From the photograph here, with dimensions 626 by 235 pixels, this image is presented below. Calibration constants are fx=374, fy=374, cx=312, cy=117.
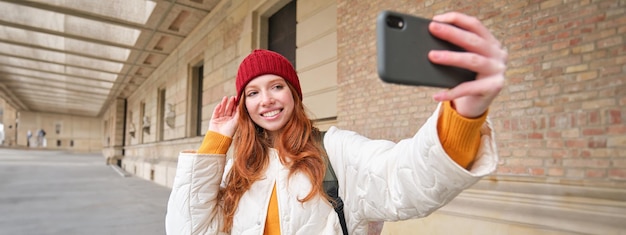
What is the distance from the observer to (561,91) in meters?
3.00

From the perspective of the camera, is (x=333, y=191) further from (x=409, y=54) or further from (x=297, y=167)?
(x=409, y=54)

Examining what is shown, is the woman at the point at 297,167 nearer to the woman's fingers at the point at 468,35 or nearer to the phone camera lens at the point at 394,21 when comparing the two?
the woman's fingers at the point at 468,35

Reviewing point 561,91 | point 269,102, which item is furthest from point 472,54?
point 561,91

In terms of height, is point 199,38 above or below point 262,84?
above

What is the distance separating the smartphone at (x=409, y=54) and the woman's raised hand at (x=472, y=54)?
2 cm

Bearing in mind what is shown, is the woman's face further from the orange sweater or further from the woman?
the orange sweater

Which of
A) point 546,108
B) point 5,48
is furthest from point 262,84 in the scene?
point 5,48

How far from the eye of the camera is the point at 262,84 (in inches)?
63.2

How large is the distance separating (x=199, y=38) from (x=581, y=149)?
1002cm

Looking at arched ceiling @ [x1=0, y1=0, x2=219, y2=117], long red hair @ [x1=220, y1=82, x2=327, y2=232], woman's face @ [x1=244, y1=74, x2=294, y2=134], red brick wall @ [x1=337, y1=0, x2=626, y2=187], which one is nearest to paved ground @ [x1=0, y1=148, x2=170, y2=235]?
arched ceiling @ [x1=0, y1=0, x2=219, y2=117]

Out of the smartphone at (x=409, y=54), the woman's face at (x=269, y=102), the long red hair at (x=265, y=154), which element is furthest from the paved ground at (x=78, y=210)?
the smartphone at (x=409, y=54)

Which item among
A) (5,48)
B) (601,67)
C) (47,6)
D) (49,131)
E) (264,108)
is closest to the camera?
(264,108)

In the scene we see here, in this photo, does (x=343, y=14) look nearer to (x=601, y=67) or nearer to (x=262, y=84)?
(x=601, y=67)

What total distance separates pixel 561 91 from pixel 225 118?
275cm
